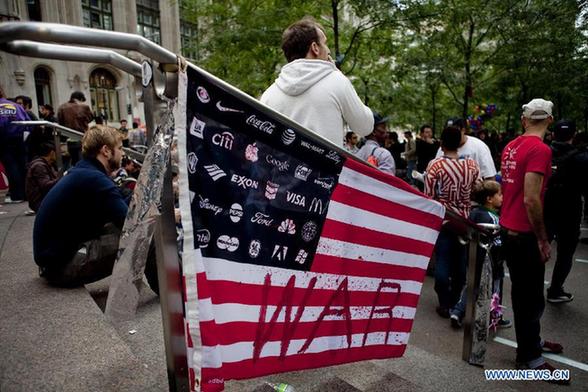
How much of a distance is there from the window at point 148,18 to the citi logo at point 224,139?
96.9 feet

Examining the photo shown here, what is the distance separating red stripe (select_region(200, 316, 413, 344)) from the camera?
1.40 m

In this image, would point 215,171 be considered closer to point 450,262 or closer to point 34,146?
point 450,262

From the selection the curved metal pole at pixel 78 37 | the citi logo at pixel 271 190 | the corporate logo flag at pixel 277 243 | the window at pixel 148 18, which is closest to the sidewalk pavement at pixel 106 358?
the corporate logo flag at pixel 277 243

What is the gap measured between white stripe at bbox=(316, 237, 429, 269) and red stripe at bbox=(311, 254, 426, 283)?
2cm

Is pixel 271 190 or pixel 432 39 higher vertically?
pixel 432 39

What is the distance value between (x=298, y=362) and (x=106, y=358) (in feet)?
3.45

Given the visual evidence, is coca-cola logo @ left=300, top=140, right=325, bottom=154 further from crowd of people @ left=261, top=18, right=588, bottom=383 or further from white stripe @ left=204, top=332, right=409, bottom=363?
white stripe @ left=204, top=332, right=409, bottom=363

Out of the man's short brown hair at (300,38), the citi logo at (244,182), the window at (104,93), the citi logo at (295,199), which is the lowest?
the citi logo at (295,199)

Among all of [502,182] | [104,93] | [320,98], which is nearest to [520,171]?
[502,182]

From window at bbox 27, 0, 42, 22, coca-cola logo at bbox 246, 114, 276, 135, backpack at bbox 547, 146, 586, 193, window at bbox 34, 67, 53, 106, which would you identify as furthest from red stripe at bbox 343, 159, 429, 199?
window at bbox 27, 0, 42, 22

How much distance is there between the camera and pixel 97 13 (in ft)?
84.8

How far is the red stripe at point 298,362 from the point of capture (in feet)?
4.97

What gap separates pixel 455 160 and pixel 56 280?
3.63m

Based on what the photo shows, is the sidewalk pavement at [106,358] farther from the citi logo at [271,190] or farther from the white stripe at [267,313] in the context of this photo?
the citi logo at [271,190]
